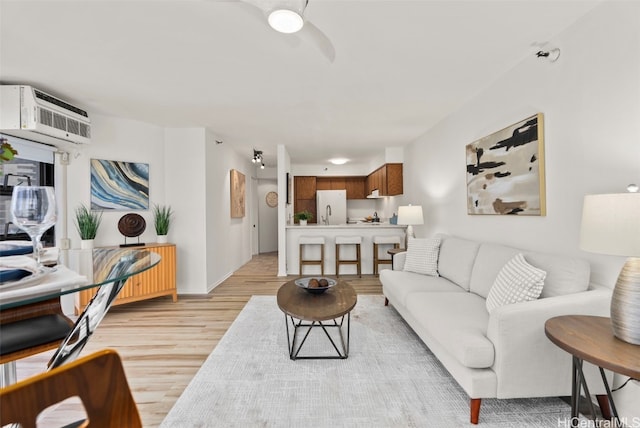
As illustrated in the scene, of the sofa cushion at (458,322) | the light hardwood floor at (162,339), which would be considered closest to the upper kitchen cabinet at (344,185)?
the light hardwood floor at (162,339)

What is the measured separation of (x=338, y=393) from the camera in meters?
1.91

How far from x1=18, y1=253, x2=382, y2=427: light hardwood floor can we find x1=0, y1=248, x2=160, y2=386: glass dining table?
0.89 meters

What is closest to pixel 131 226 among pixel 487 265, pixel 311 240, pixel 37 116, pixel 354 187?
pixel 37 116

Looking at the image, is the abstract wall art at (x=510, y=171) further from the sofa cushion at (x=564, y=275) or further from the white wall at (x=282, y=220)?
the white wall at (x=282, y=220)

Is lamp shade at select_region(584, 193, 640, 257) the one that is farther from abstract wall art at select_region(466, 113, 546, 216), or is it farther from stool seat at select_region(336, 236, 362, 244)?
stool seat at select_region(336, 236, 362, 244)

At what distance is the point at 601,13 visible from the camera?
1795 mm

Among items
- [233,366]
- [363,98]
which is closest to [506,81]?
[363,98]

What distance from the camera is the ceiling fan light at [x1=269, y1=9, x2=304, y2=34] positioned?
1528 millimetres

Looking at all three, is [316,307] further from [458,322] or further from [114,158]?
[114,158]

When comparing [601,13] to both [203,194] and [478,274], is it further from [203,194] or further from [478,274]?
[203,194]

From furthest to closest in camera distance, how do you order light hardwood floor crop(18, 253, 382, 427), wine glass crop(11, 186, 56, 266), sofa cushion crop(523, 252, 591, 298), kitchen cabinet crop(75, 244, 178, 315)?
kitchen cabinet crop(75, 244, 178, 315)
light hardwood floor crop(18, 253, 382, 427)
sofa cushion crop(523, 252, 591, 298)
wine glass crop(11, 186, 56, 266)

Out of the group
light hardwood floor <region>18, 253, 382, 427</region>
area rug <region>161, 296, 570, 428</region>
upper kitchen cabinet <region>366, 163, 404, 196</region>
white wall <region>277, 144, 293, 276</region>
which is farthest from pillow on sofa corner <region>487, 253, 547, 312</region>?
white wall <region>277, 144, 293, 276</region>

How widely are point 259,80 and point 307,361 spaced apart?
2.56 meters

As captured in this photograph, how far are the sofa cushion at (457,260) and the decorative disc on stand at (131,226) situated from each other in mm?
3757
